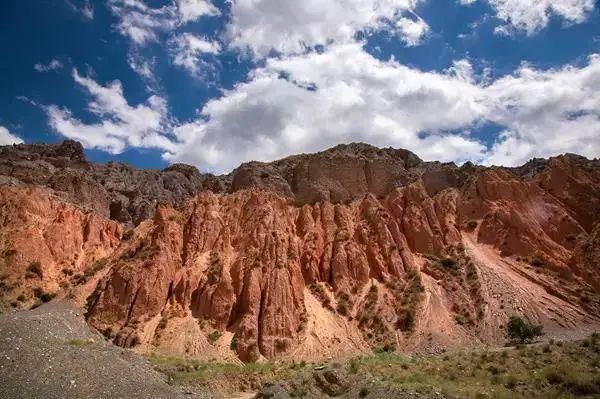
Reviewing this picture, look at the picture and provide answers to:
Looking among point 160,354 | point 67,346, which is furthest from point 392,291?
point 67,346

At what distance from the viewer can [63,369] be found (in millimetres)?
27469

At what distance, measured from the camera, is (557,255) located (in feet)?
205

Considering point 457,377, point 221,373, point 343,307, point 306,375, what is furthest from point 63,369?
point 343,307

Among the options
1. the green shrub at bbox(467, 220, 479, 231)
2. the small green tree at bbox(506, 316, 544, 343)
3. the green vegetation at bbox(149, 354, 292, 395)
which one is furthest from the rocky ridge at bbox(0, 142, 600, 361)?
the green vegetation at bbox(149, 354, 292, 395)

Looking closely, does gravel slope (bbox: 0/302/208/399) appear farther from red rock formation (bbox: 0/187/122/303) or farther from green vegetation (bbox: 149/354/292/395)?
red rock formation (bbox: 0/187/122/303)

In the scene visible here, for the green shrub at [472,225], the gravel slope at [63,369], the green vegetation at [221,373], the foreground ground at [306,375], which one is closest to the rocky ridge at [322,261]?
the green shrub at [472,225]

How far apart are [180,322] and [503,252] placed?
119ft

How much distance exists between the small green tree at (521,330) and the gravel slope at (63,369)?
29520mm

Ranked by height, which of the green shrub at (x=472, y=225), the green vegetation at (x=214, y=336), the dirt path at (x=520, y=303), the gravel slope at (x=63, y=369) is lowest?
the gravel slope at (x=63, y=369)

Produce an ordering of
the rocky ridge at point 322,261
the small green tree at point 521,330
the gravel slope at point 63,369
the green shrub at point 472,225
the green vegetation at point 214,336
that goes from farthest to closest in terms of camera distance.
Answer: the green shrub at point 472,225
the rocky ridge at point 322,261
the green vegetation at point 214,336
the small green tree at point 521,330
the gravel slope at point 63,369

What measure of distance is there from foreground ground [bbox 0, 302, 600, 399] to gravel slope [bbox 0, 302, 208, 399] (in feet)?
0.14

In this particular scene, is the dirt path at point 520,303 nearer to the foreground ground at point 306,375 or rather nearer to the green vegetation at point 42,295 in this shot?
the foreground ground at point 306,375

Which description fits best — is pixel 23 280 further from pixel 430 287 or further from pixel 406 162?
pixel 406 162

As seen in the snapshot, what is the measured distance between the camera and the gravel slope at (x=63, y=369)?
2536cm
